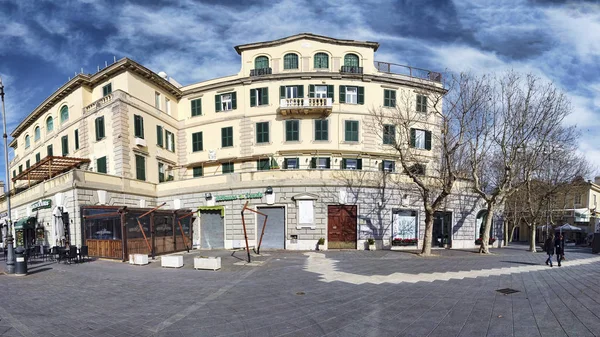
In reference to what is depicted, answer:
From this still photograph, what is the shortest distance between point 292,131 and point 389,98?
993 cm

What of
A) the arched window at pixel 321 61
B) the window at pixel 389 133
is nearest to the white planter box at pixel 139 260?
the window at pixel 389 133

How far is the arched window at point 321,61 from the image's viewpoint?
2756 cm

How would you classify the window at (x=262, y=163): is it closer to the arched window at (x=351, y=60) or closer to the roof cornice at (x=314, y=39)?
the roof cornice at (x=314, y=39)

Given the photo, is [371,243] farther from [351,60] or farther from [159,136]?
[159,136]

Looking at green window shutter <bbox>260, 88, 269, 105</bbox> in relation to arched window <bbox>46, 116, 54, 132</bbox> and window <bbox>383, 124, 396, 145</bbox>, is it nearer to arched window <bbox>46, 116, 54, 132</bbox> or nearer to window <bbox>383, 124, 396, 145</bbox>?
window <bbox>383, 124, 396, 145</bbox>

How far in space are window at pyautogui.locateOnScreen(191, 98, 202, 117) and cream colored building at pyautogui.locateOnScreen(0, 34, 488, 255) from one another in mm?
125

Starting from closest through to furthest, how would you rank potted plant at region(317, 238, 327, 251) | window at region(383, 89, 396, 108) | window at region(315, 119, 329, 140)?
potted plant at region(317, 238, 327, 251), window at region(315, 119, 329, 140), window at region(383, 89, 396, 108)

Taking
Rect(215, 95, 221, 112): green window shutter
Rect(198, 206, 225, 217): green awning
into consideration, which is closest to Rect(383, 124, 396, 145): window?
Rect(198, 206, 225, 217): green awning

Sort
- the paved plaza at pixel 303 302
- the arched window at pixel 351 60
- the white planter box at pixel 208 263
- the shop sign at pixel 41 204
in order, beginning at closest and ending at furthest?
1. the paved plaza at pixel 303 302
2. the white planter box at pixel 208 263
3. the shop sign at pixel 41 204
4. the arched window at pixel 351 60

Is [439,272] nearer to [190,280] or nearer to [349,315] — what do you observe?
[349,315]

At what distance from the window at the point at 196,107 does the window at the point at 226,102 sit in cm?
200

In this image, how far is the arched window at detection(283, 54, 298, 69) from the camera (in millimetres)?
27641

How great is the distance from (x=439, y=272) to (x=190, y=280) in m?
10.4

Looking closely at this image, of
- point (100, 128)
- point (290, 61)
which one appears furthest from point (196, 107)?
point (290, 61)
